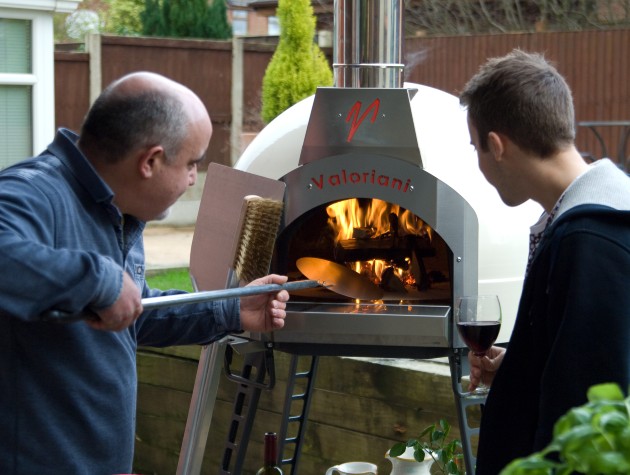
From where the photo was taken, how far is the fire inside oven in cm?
365

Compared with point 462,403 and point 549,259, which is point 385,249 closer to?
point 462,403

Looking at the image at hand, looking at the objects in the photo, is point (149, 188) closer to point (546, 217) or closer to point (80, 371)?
point (80, 371)

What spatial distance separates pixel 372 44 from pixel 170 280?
5.56 m

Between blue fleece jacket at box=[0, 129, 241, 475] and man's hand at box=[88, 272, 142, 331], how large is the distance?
0.8 inches

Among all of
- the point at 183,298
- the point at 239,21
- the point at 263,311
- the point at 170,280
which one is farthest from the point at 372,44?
the point at 239,21

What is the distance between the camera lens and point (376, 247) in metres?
3.70

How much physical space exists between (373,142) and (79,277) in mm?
1474

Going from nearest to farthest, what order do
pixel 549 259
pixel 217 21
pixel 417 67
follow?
1. pixel 549 259
2. pixel 417 67
3. pixel 217 21

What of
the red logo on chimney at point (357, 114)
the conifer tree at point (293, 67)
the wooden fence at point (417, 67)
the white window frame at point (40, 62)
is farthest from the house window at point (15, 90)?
the wooden fence at point (417, 67)

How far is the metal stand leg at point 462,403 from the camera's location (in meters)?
3.35

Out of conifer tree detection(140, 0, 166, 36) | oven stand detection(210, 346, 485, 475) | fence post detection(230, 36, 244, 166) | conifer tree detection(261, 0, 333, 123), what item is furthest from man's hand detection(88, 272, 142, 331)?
conifer tree detection(140, 0, 166, 36)

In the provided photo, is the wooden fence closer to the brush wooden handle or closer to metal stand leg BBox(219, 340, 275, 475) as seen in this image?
metal stand leg BBox(219, 340, 275, 475)

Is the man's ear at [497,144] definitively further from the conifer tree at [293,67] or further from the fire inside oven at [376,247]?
the conifer tree at [293,67]

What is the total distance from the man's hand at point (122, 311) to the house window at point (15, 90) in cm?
606
